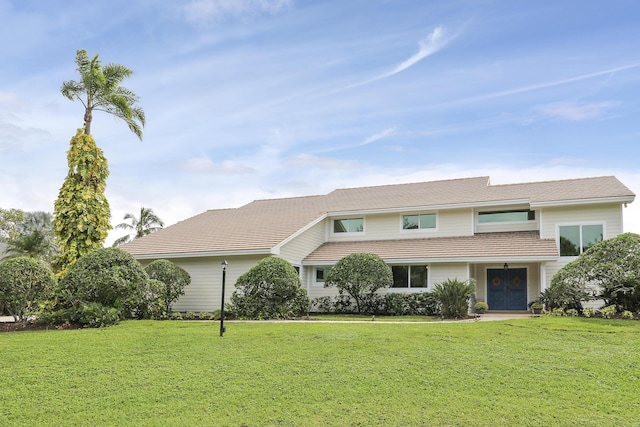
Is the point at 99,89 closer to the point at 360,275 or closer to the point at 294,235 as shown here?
the point at 294,235

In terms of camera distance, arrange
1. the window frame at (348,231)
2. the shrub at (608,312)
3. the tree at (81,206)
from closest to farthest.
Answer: the shrub at (608,312)
the tree at (81,206)
the window frame at (348,231)

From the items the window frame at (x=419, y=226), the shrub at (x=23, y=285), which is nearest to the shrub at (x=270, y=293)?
the shrub at (x=23, y=285)

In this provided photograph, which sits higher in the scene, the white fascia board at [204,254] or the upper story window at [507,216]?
the upper story window at [507,216]

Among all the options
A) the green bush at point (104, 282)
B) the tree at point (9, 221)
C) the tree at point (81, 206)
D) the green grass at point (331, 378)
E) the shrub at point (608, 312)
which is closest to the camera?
the green grass at point (331, 378)

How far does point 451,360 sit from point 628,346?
14.0 feet

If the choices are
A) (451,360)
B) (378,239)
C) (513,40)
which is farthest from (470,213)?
(451,360)

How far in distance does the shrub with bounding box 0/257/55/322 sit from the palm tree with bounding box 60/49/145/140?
592 centimetres

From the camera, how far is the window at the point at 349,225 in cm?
2541

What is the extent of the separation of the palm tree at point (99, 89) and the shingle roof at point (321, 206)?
21.4 feet

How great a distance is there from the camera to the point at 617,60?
16484 millimetres

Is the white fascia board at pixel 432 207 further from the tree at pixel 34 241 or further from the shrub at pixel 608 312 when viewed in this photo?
the tree at pixel 34 241

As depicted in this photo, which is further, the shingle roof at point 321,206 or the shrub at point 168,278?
the shingle roof at point 321,206

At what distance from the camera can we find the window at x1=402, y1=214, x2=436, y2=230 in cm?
2412

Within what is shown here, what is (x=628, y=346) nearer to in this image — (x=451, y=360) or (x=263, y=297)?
(x=451, y=360)
